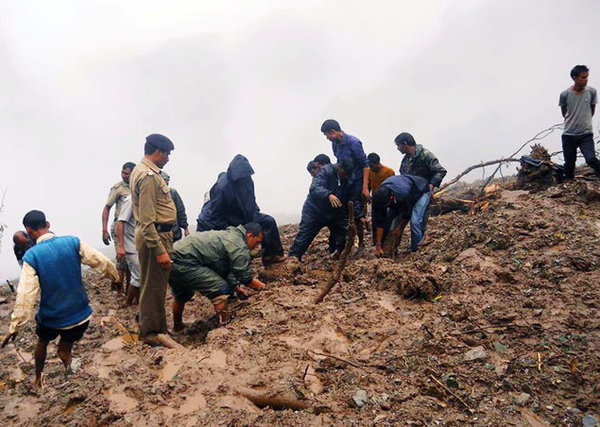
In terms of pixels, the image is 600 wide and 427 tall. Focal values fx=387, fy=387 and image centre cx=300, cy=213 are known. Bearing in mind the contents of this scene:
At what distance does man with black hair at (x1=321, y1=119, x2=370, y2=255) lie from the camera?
205 inches

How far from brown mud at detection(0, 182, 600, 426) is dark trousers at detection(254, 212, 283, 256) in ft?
2.82

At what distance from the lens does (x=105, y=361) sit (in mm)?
3068

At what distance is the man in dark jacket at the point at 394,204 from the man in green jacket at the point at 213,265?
174 cm

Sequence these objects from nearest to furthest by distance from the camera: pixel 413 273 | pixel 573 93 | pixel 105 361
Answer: pixel 105 361
pixel 413 273
pixel 573 93

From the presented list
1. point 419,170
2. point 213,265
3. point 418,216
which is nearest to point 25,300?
point 213,265

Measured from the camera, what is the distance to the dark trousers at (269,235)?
5137mm

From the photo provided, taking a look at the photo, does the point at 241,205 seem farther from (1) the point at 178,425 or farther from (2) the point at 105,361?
(1) the point at 178,425

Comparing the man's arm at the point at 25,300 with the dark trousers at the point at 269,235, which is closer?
the man's arm at the point at 25,300

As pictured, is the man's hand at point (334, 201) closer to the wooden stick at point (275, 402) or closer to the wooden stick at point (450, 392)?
the wooden stick at point (450, 392)

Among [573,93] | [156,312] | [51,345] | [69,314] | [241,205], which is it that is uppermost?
[573,93]

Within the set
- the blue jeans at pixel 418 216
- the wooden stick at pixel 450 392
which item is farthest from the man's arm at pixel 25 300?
the blue jeans at pixel 418 216

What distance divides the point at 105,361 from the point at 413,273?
2.77 meters

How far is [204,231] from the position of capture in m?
4.84

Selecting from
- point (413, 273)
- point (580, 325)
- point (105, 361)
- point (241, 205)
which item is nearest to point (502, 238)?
point (413, 273)
